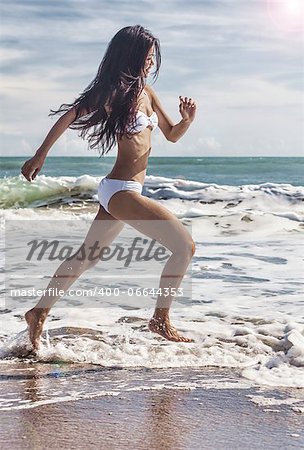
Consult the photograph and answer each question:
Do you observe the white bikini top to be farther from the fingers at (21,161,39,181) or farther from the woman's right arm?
the fingers at (21,161,39,181)

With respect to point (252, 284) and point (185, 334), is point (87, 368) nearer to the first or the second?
point (185, 334)

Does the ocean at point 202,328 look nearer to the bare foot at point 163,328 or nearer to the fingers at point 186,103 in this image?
the bare foot at point 163,328

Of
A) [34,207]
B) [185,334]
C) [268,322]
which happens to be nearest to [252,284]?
[268,322]

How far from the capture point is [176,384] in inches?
154

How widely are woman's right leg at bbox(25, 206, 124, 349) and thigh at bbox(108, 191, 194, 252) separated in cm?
13

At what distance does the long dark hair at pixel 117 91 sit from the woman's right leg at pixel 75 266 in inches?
16.1

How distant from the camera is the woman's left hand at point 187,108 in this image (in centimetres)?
463

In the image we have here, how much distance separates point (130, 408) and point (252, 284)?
3828 mm

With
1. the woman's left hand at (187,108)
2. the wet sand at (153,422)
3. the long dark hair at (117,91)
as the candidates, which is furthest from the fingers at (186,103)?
the wet sand at (153,422)

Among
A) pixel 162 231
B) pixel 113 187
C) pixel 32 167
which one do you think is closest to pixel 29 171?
pixel 32 167

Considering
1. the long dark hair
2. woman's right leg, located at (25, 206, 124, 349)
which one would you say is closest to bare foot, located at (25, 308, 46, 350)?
woman's right leg, located at (25, 206, 124, 349)

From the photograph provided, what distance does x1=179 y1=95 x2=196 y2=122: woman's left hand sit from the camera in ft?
15.2

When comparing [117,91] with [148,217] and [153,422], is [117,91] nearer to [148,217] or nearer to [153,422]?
[148,217]

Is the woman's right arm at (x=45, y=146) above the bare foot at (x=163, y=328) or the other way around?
above
